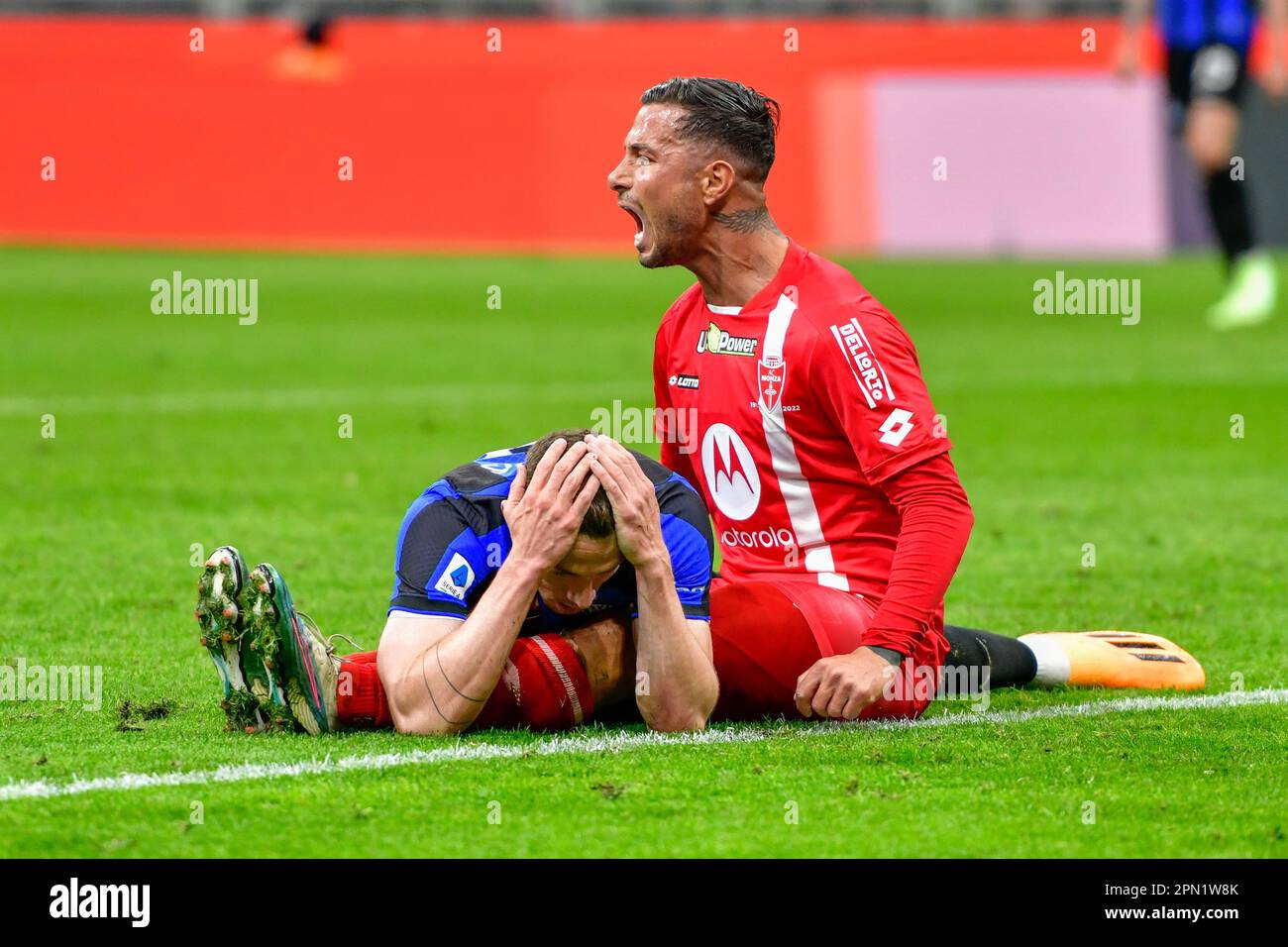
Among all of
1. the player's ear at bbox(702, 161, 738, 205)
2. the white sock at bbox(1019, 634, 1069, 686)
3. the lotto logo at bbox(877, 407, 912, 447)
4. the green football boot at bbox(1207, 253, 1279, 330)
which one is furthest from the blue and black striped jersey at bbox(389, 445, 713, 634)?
the green football boot at bbox(1207, 253, 1279, 330)

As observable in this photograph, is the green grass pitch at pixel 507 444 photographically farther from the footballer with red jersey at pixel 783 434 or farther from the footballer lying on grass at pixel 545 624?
the footballer with red jersey at pixel 783 434

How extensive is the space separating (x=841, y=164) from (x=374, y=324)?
37.3ft

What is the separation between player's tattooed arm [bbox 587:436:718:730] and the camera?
5.12 meters

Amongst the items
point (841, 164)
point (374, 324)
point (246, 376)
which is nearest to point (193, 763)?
point (246, 376)

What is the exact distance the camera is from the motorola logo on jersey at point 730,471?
228 inches

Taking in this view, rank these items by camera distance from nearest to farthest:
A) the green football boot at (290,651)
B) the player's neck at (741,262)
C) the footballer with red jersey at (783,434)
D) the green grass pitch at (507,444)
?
the green grass pitch at (507,444) < the green football boot at (290,651) < the footballer with red jersey at (783,434) < the player's neck at (741,262)

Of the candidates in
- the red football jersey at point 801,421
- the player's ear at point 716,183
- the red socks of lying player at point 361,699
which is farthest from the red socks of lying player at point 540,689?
the player's ear at point 716,183

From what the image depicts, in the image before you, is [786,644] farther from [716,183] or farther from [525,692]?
[716,183]

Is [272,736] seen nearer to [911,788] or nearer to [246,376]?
[911,788]

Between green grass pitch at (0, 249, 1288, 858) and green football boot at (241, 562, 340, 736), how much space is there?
10cm

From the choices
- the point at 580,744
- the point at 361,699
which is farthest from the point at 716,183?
the point at 361,699

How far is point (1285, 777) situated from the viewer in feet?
16.5

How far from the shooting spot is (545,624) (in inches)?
217

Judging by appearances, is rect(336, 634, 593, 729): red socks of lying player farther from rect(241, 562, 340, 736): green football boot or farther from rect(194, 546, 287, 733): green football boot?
rect(194, 546, 287, 733): green football boot
